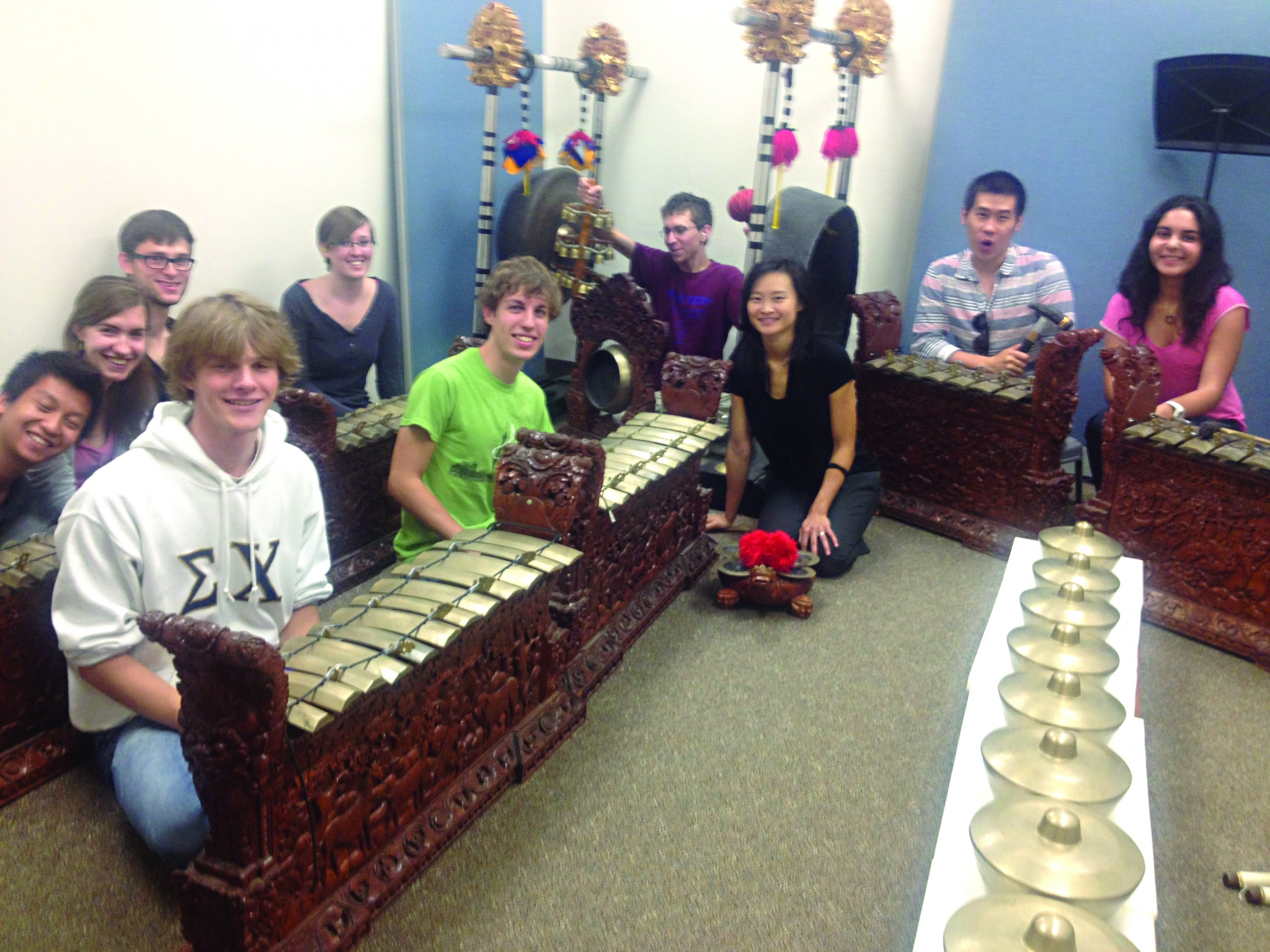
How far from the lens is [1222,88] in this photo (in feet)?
11.1

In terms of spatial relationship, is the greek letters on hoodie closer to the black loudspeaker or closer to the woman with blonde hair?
the woman with blonde hair

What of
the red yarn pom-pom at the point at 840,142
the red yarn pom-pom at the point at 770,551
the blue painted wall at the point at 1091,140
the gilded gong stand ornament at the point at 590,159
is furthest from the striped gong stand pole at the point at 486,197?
the blue painted wall at the point at 1091,140

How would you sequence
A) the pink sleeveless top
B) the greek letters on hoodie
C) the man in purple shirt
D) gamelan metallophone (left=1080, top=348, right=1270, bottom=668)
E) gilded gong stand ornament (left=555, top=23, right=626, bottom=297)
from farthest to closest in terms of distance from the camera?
gilded gong stand ornament (left=555, top=23, right=626, bottom=297) → the man in purple shirt → the pink sleeveless top → gamelan metallophone (left=1080, top=348, right=1270, bottom=668) → the greek letters on hoodie

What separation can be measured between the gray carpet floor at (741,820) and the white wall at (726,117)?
232 cm

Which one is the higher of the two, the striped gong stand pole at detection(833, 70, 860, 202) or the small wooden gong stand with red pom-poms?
the striped gong stand pole at detection(833, 70, 860, 202)

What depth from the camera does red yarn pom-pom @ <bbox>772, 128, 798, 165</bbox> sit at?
3539 mm

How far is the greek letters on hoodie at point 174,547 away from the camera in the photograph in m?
1.53

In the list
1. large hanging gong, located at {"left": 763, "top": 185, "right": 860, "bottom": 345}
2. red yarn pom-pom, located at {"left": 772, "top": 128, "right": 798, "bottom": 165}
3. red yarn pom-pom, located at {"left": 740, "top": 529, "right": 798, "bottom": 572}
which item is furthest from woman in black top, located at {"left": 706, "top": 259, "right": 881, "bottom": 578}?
red yarn pom-pom, located at {"left": 772, "top": 128, "right": 798, "bottom": 165}

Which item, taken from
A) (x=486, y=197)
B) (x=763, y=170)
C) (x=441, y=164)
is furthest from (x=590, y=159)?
(x=763, y=170)

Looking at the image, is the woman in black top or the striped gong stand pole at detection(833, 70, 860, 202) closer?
the woman in black top

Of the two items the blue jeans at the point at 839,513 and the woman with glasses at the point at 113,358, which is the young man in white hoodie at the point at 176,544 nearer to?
the woman with glasses at the point at 113,358

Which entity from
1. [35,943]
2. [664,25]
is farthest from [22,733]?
[664,25]

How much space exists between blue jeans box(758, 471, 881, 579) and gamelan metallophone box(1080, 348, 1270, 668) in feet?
2.23

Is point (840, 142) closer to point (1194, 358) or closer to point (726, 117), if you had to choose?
point (726, 117)
